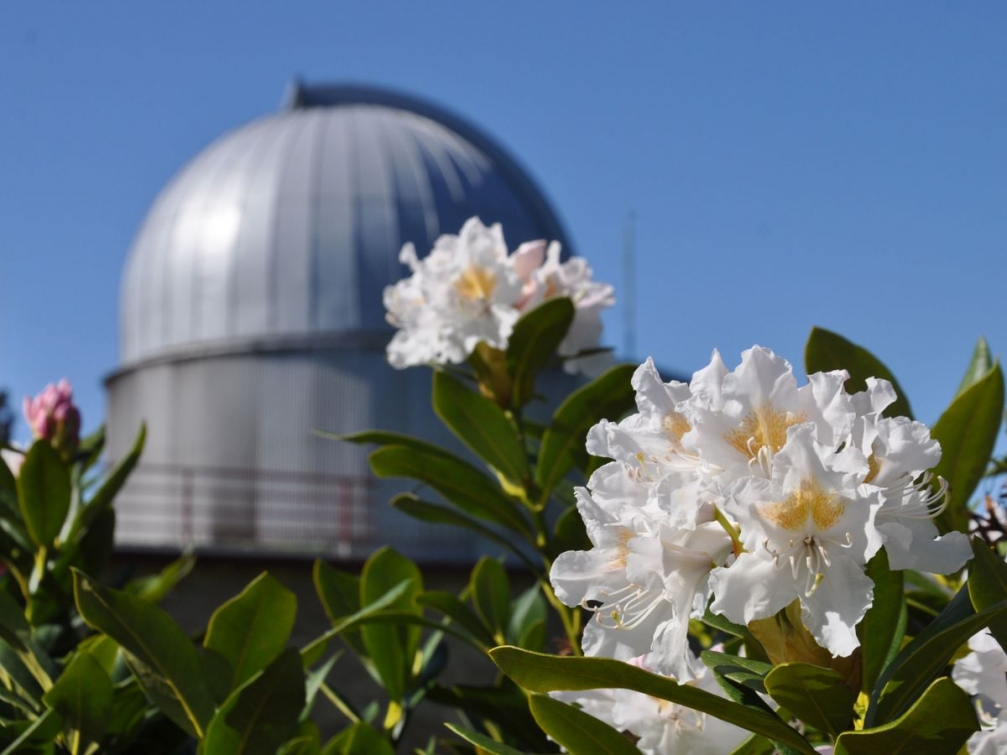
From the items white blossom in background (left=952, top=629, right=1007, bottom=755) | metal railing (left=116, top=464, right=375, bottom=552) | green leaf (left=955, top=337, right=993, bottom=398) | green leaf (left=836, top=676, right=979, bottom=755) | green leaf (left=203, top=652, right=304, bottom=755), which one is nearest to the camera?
green leaf (left=836, top=676, right=979, bottom=755)

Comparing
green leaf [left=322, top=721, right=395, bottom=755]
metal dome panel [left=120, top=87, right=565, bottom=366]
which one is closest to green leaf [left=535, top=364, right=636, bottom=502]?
green leaf [left=322, top=721, right=395, bottom=755]

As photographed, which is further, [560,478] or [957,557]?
[560,478]

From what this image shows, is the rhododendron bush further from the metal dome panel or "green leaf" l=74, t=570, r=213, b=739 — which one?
the metal dome panel

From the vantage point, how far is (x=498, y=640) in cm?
168

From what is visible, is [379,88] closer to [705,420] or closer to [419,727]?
[419,727]

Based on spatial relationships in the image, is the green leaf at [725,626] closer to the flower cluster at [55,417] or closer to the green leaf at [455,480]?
the green leaf at [455,480]

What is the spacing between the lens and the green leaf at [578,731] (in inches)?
40.0

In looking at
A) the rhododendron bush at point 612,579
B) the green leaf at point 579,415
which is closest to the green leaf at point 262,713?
the rhododendron bush at point 612,579

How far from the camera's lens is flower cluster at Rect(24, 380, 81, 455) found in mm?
1901

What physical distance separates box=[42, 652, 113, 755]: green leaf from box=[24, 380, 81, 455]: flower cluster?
635 millimetres

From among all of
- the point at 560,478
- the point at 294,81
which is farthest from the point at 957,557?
the point at 294,81

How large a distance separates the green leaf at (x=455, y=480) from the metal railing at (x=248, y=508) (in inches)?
303

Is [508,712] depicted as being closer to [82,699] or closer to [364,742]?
[364,742]

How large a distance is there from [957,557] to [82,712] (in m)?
0.93
